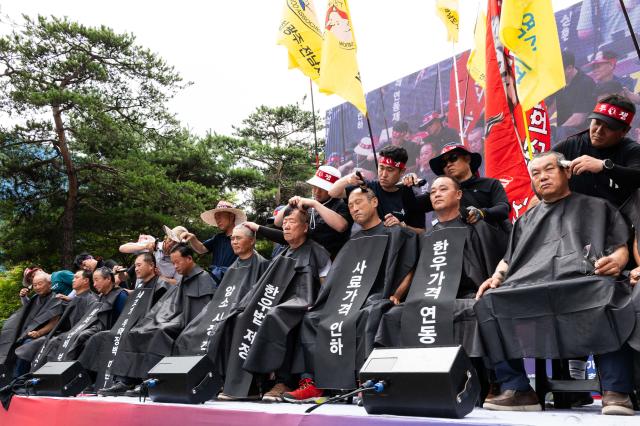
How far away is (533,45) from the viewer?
4723 millimetres

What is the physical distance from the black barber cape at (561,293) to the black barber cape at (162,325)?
8.62 feet

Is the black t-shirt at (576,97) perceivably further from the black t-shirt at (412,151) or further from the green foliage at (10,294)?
the green foliage at (10,294)

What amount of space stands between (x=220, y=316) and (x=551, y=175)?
2.40 metres

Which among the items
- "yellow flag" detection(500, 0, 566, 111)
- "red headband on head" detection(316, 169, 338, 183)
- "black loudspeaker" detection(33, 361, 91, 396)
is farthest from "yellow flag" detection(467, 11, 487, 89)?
"black loudspeaker" detection(33, 361, 91, 396)

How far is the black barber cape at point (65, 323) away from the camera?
21.4ft

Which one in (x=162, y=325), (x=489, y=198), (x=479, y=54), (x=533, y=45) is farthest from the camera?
(x=479, y=54)

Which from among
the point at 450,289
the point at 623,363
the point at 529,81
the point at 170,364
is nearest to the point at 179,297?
the point at 170,364

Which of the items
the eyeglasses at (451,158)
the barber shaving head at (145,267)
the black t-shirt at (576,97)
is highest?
the black t-shirt at (576,97)

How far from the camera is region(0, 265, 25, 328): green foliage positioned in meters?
19.6

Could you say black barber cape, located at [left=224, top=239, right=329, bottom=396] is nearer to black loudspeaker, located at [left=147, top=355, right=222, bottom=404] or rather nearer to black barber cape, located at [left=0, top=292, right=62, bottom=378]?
black loudspeaker, located at [left=147, top=355, right=222, bottom=404]

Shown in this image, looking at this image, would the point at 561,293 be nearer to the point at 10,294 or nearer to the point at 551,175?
the point at 551,175

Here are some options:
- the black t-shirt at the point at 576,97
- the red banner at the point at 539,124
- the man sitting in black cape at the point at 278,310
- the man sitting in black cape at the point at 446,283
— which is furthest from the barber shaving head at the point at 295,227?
the black t-shirt at the point at 576,97

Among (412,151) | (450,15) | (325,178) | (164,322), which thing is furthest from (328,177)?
(412,151)

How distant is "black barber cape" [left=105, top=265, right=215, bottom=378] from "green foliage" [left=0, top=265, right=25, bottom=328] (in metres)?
15.9
